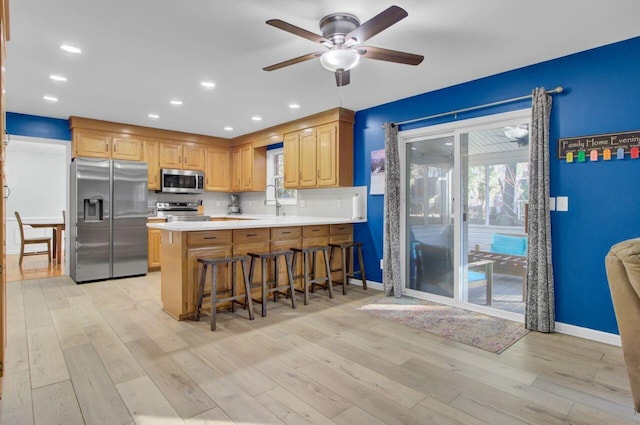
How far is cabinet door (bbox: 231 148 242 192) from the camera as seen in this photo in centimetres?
674

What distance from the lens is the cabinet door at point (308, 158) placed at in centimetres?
504

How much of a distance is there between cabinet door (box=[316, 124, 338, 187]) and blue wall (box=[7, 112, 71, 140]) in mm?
3817

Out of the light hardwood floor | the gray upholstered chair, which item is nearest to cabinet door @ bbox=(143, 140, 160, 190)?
the light hardwood floor

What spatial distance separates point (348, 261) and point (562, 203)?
2.61 metres

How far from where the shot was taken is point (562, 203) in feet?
10.0

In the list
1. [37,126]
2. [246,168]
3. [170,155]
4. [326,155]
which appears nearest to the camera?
[326,155]

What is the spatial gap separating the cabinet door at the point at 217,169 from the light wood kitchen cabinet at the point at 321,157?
1.95 m

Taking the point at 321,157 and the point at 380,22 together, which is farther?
the point at 321,157

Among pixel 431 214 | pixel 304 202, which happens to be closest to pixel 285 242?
pixel 304 202

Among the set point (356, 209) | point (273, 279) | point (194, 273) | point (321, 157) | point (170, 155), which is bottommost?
point (273, 279)

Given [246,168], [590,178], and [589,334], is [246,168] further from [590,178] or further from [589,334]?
[589,334]

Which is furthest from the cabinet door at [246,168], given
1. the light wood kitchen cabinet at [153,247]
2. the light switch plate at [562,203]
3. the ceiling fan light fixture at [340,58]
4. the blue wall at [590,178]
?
the light switch plate at [562,203]

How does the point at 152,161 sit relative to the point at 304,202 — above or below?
above

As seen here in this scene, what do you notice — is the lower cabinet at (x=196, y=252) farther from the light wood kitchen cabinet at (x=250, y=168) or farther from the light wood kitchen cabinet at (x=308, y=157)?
the light wood kitchen cabinet at (x=250, y=168)
